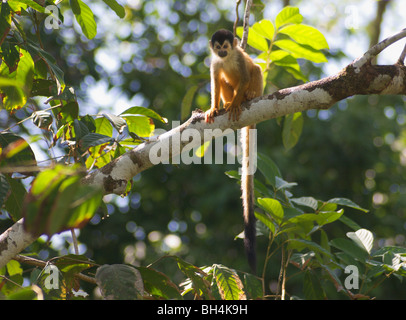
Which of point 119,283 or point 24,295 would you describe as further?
point 119,283

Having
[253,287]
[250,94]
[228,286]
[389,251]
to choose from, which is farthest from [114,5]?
[389,251]

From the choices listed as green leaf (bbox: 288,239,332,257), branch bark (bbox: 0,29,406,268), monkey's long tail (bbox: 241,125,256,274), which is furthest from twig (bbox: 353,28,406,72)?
monkey's long tail (bbox: 241,125,256,274)

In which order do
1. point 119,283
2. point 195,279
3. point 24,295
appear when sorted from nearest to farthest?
point 24,295 → point 119,283 → point 195,279

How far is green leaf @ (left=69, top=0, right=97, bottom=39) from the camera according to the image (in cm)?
223

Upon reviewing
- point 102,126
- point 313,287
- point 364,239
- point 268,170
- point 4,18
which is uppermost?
point 4,18

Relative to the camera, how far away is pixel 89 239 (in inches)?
259

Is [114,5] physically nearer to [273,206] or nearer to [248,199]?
[273,206]

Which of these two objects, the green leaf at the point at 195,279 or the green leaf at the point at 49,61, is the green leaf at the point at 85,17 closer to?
the green leaf at the point at 49,61

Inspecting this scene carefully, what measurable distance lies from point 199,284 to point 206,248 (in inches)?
191

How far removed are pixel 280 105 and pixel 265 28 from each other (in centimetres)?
106

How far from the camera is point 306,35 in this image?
271cm

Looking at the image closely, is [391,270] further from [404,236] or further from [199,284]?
[404,236]

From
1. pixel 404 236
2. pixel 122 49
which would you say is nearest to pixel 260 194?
pixel 404 236

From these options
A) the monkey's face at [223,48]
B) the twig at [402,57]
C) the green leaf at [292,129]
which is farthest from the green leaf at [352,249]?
the monkey's face at [223,48]
